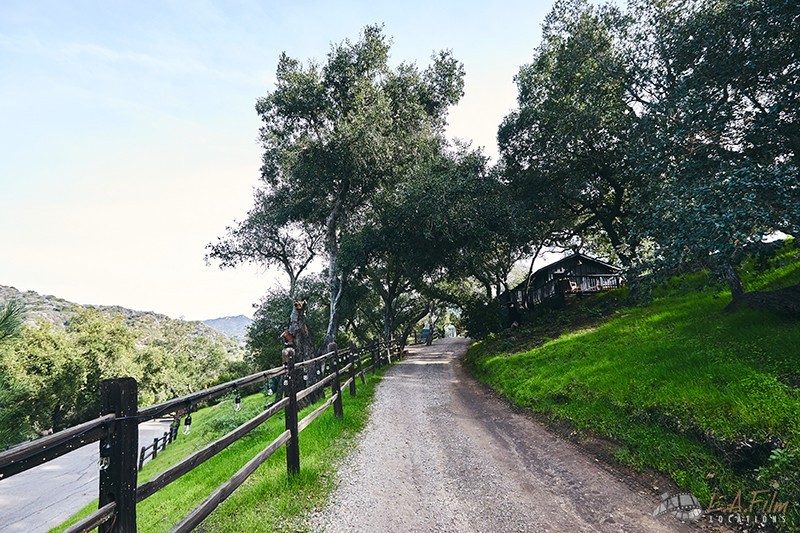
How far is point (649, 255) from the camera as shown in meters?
7.41

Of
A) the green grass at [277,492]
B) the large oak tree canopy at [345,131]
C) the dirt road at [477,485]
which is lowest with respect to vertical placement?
the dirt road at [477,485]

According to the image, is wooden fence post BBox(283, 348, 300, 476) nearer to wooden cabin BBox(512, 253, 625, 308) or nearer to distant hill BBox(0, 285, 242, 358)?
distant hill BBox(0, 285, 242, 358)

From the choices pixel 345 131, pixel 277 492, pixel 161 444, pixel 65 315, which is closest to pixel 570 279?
pixel 345 131

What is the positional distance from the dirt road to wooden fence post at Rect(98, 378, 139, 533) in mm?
2364

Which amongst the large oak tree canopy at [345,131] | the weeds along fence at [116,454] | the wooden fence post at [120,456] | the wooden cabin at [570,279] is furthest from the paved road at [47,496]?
the wooden cabin at [570,279]

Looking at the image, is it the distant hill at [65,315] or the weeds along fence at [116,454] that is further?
the distant hill at [65,315]

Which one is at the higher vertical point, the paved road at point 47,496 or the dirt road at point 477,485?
the dirt road at point 477,485

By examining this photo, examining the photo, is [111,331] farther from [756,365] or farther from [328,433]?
[756,365]

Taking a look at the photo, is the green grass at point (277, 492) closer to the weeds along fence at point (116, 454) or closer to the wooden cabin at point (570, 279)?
the weeds along fence at point (116, 454)

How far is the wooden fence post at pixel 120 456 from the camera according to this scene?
2.39m

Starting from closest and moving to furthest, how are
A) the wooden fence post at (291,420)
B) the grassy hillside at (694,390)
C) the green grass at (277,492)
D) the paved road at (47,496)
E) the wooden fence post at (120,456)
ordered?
the wooden fence post at (120,456) → the green grass at (277,492) → the grassy hillside at (694,390) → the wooden fence post at (291,420) → the paved road at (47,496)

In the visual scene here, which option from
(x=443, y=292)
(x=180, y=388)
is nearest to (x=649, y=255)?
(x=443, y=292)

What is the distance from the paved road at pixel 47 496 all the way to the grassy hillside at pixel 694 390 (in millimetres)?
18960

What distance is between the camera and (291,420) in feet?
17.3
